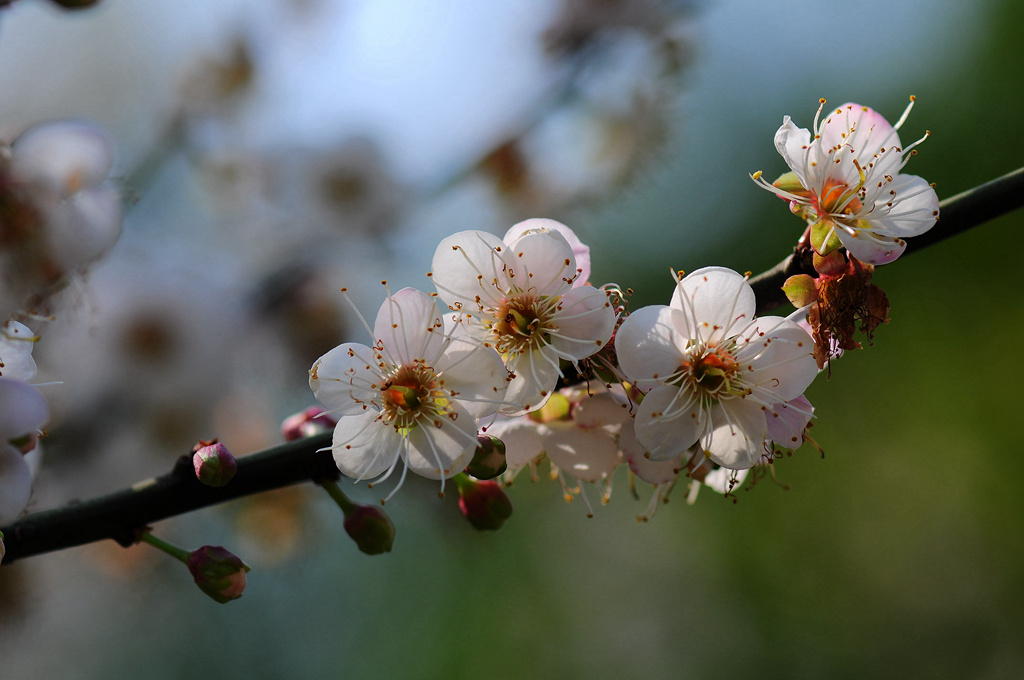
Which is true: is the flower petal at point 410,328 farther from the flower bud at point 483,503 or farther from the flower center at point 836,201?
the flower center at point 836,201

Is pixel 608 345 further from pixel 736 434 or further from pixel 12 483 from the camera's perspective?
pixel 12 483

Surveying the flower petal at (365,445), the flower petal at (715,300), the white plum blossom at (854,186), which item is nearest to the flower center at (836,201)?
the white plum blossom at (854,186)

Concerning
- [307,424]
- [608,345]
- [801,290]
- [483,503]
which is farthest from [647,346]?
[307,424]

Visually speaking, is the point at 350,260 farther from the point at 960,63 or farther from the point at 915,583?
the point at 960,63

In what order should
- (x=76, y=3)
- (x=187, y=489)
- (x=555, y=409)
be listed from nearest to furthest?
(x=76, y=3) → (x=187, y=489) → (x=555, y=409)

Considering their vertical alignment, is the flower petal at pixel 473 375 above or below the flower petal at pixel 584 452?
above

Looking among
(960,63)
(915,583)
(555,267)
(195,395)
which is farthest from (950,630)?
(555,267)

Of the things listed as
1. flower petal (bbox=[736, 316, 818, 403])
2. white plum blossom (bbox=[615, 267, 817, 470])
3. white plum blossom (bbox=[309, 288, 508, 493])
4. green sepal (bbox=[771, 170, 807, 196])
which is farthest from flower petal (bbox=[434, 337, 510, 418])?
green sepal (bbox=[771, 170, 807, 196])

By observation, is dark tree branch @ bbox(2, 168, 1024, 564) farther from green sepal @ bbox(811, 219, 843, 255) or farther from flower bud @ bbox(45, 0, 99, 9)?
flower bud @ bbox(45, 0, 99, 9)
